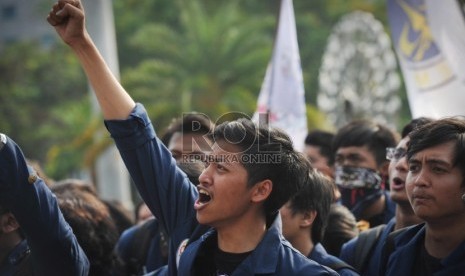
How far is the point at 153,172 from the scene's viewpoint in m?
4.08

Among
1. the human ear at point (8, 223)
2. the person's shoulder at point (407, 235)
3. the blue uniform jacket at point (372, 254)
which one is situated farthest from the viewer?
the blue uniform jacket at point (372, 254)

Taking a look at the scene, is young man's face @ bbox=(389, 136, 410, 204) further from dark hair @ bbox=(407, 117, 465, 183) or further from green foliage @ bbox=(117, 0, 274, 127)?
green foliage @ bbox=(117, 0, 274, 127)

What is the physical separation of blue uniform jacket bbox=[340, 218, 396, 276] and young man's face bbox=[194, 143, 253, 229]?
89 centimetres

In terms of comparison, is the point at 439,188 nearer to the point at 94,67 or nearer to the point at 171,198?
the point at 171,198

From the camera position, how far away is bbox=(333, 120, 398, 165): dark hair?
21.4 feet

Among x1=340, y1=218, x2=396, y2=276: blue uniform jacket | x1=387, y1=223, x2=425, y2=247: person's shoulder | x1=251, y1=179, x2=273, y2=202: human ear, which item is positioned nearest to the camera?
x1=251, y1=179, x2=273, y2=202: human ear

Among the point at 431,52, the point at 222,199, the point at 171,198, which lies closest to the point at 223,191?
the point at 222,199

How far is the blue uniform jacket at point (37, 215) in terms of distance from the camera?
12.6 ft

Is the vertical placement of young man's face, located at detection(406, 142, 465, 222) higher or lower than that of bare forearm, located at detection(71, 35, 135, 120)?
lower

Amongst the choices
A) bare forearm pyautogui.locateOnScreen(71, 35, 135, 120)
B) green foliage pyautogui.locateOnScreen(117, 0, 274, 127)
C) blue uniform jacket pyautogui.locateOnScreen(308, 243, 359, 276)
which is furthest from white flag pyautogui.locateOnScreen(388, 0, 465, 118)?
green foliage pyautogui.locateOnScreen(117, 0, 274, 127)

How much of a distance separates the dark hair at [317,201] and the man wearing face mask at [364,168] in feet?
3.38

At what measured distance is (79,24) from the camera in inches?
151

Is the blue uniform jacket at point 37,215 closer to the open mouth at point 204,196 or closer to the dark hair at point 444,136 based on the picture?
the open mouth at point 204,196

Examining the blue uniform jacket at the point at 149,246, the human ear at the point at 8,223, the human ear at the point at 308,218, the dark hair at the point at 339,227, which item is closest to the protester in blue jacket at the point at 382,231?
the human ear at the point at 308,218
